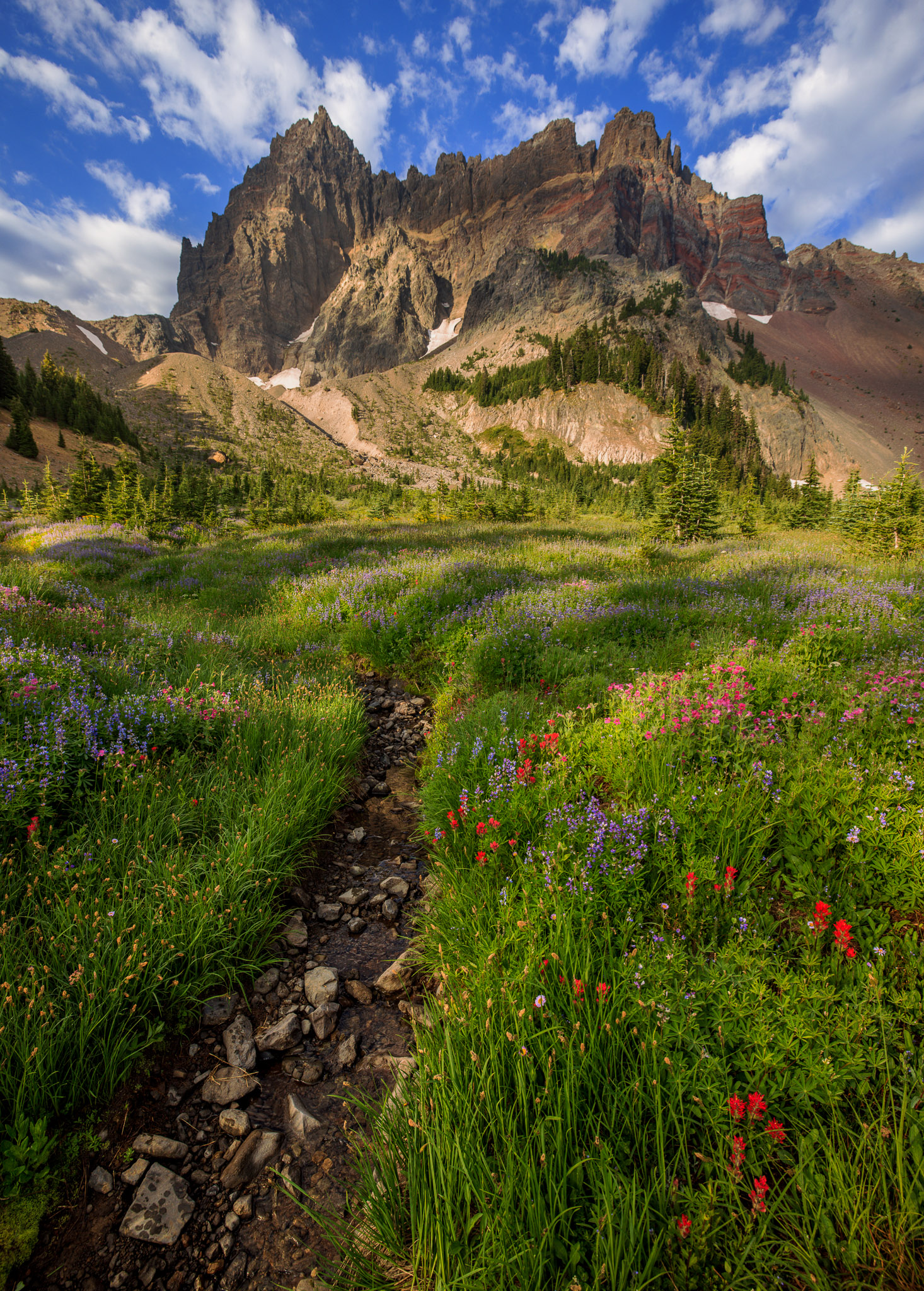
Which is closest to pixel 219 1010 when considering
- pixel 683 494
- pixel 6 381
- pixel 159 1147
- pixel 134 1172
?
pixel 159 1147

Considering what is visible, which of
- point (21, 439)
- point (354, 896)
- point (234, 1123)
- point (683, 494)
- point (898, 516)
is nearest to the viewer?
point (234, 1123)

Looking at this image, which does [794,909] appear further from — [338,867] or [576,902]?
[338,867]

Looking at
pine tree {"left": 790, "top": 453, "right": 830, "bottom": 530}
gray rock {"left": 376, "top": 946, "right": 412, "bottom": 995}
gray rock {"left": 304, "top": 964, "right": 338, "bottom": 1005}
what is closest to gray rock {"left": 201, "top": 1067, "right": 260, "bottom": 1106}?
gray rock {"left": 304, "top": 964, "right": 338, "bottom": 1005}

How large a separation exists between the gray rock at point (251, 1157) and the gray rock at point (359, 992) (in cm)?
78

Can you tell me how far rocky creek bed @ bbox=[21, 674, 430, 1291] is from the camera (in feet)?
6.39

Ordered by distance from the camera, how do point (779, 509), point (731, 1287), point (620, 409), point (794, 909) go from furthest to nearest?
point (620, 409) → point (779, 509) → point (794, 909) → point (731, 1287)

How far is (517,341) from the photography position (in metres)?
166

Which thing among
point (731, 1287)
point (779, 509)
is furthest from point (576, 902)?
point (779, 509)

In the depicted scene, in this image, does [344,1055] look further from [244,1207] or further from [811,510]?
[811,510]

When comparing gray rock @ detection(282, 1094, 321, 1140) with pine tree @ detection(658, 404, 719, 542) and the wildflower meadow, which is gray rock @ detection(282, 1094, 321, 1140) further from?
pine tree @ detection(658, 404, 719, 542)

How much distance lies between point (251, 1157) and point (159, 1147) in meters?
0.42

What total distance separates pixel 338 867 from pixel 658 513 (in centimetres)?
2263

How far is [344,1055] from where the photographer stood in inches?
110

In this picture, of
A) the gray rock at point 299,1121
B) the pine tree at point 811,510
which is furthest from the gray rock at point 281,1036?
the pine tree at point 811,510
